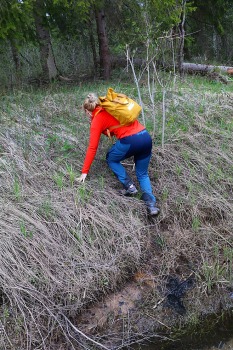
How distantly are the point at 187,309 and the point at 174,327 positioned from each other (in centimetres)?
27

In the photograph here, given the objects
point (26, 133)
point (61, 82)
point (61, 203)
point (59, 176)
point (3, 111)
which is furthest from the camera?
point (61, 82)

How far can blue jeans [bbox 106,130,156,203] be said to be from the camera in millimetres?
4941

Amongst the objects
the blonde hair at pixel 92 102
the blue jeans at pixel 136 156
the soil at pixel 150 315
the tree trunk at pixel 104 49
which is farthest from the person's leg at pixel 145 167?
the tree trunk at pixel 104 49

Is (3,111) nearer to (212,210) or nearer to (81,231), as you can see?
(81,231)

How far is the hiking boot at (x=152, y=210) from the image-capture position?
5.06 metres

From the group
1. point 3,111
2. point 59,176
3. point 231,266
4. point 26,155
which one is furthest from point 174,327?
point 3,111

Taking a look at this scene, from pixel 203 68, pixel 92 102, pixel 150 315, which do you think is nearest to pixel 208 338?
pixel 150 315

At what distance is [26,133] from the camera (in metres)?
6.09

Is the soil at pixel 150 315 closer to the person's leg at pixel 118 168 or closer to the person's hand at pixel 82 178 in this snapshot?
the person's leg at pixel 118 168

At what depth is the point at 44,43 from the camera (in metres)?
8.62

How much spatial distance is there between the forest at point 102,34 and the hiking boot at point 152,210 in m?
2.08

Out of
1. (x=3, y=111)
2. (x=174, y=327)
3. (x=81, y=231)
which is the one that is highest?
(x=3, y=111)

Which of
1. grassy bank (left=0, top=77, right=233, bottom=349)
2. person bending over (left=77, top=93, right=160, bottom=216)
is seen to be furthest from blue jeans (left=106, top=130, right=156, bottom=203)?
grassy bank (left=0, top=77, right=233, bottom=349)

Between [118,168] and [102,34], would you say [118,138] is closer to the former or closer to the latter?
[118,168]
